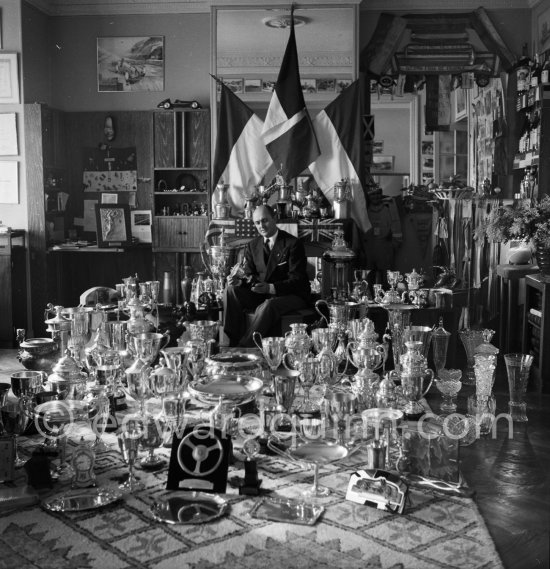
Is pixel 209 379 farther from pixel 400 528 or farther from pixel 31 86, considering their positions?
pixel 31 86

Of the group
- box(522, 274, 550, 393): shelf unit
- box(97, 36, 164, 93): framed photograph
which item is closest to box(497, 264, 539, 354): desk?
box(522, 274, 550, 393): shelf unit

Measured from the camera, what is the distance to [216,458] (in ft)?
9.80

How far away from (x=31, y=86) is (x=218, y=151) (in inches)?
81.9

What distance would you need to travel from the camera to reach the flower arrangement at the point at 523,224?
523 centimetres

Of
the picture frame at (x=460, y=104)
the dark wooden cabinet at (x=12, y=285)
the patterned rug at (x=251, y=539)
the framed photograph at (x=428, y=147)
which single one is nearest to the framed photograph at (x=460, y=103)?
the picture frame at (x=460, y=104)

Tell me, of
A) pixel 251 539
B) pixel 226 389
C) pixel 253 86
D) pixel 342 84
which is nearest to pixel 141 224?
pixel 253 86

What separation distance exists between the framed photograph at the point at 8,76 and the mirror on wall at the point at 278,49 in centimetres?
203

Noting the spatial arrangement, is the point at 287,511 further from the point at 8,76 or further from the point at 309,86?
the point at 8,76

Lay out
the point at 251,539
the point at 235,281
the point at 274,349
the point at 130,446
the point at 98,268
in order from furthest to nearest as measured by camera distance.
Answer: the point at 98,268, the point at 235,281, the point at 274,349, the point at 130,446, the point at 251,539

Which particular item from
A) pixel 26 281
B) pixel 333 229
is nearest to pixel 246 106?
pixel 333 229

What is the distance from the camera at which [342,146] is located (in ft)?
26.1

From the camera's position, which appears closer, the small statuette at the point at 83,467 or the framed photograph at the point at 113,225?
the small statuette at the point at 83,467

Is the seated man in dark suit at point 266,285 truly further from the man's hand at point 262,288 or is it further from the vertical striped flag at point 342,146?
the vertical striped flag at point 342,146

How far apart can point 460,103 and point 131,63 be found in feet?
12.0
